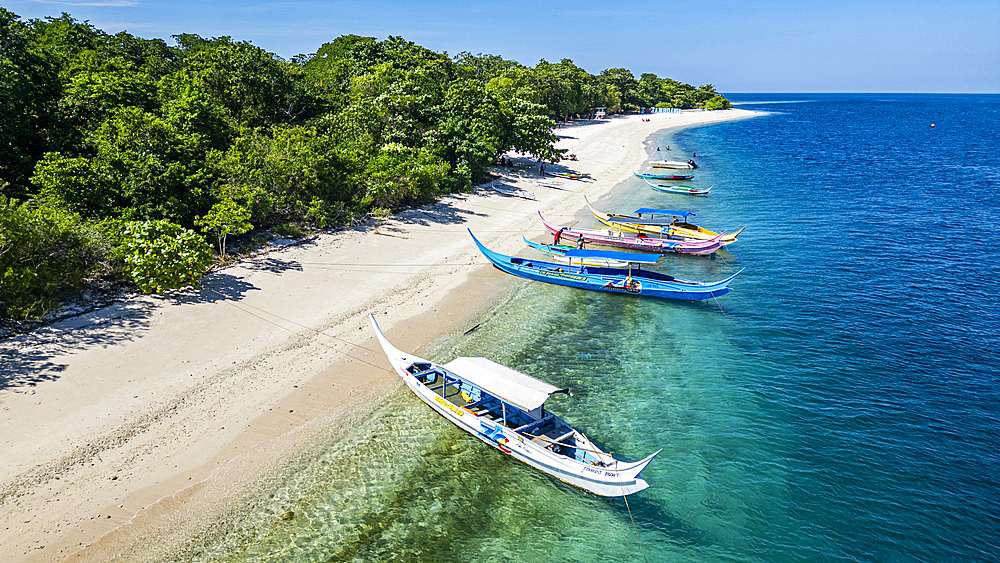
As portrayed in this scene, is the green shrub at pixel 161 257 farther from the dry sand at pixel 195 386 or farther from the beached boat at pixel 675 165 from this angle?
the beached boat at pixel 675 165

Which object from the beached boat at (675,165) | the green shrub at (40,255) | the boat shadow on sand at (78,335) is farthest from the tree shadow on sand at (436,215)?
the beached boat at (675,165)

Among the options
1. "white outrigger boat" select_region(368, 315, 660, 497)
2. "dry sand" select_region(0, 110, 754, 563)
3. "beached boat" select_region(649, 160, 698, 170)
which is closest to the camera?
Result: "dry sand" select_region(0, 110, 754, 563)

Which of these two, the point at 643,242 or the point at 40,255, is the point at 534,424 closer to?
the point at 40,255

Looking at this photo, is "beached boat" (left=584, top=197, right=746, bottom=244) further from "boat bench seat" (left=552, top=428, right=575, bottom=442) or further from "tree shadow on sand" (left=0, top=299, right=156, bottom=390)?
"tree shadow on sand" (left=0, top=299, right=156, bottom=390)

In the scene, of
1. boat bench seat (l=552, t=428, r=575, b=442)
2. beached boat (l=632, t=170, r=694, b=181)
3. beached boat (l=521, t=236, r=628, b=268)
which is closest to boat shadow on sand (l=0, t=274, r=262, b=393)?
boat bench seat (l=552, t=428, r=575, b=442)

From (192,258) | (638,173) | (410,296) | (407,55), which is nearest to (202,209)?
(192,258)
